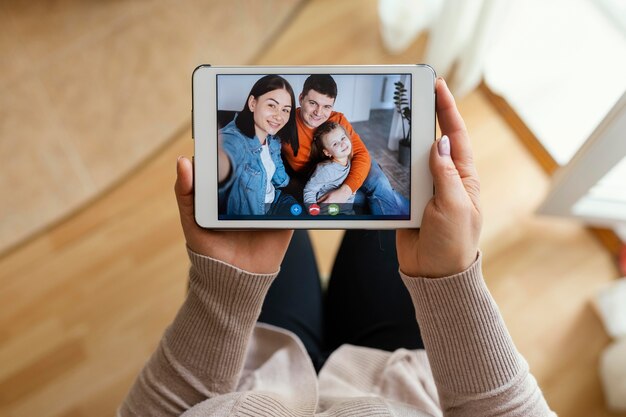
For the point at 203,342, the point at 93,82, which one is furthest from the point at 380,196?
the point at 93,82

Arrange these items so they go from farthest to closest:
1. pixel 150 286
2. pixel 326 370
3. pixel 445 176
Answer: pixel 150 286 < pixel 326 370 < pixel 445 176

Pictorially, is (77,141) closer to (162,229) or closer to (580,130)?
(162,229)

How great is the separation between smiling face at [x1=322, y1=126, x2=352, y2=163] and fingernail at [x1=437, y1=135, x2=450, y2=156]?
0.11 m

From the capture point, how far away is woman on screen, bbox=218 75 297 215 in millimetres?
647

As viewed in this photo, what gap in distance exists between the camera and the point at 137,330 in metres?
1.11

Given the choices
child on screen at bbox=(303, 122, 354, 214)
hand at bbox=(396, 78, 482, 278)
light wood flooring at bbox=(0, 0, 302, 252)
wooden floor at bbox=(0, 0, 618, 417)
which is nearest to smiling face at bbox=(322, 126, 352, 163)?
child on screen at bbox=(303, 122, 354, 214)

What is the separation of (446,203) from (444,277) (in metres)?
0.09

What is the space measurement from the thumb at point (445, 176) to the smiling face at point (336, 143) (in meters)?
0.11

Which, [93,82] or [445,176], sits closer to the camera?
[445,176]

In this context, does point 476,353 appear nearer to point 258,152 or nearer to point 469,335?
point 469,335

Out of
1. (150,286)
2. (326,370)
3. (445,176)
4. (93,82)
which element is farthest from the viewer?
(93,82)

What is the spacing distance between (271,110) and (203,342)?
0.99ft

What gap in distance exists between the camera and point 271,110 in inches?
25.5

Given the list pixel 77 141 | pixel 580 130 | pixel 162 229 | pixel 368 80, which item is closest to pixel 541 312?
pixel 580 130
